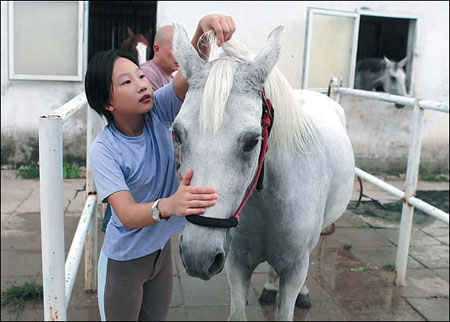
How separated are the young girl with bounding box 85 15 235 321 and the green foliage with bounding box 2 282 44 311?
143 cm

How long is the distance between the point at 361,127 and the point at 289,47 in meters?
1.53

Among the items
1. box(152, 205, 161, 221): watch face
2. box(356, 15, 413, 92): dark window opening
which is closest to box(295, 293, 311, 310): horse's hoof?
box(152, 205, 161, 221): watch face

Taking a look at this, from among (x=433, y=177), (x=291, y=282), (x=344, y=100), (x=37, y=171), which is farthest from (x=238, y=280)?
(x=433, y=177)

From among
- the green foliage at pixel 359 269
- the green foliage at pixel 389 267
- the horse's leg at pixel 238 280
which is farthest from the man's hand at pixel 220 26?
the green foliage at pixel 389 267

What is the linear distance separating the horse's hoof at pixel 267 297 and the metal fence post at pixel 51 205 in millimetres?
1840

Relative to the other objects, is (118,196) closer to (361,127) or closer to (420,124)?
(420,124)

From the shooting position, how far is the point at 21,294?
3160 millimetres

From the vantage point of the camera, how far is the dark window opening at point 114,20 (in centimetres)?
941

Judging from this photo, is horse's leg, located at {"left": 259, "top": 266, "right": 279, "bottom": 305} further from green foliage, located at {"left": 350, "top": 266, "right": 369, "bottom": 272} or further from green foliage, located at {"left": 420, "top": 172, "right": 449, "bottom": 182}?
green foliage, located at {"left": 420, "top": 172, "right": 449, "bottom": 182}

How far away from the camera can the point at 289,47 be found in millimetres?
6707

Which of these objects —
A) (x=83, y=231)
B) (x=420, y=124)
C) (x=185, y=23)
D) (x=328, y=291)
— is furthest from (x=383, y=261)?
(x=185, y=23)

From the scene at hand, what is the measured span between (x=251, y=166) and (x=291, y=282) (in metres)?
0.94

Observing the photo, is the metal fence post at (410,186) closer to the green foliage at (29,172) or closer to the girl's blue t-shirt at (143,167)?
the girl's blue t-shirt at (143,167)

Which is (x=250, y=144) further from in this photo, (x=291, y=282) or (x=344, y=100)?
(x=344, y=100)
